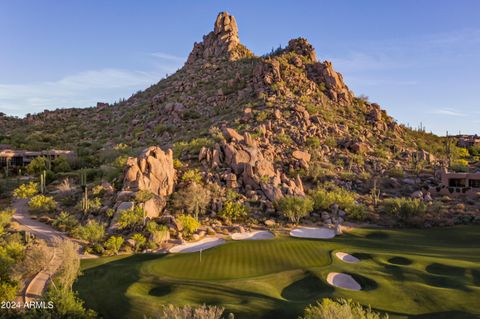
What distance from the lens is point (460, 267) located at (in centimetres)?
2283

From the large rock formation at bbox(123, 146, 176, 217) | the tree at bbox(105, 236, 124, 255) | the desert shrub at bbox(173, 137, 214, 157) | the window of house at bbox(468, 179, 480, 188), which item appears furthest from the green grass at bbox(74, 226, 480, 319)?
the desert shrub at bbox(173, 137, 214, 157)

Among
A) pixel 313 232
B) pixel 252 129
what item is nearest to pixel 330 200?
pixel 313 232

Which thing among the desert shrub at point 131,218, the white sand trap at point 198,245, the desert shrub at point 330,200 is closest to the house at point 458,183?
the desert shrub at point 330,200

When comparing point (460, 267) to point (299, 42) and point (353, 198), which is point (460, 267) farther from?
point (299, 42)

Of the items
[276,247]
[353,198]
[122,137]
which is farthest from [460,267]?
[122,137]

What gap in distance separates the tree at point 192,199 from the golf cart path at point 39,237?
11132 millimetres

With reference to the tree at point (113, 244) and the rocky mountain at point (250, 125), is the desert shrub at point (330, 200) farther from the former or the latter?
the tree at point (113, 244)

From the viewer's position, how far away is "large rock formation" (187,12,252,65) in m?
91.6

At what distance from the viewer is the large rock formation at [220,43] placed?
91.6 metres

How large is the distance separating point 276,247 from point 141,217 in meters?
12.6

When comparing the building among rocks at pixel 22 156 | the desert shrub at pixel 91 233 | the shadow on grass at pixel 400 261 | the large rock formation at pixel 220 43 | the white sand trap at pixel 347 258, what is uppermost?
the large rock formation at pixel 220 43

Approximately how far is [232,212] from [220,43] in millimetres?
67028

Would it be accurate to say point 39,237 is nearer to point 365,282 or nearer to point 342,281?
point 342,281

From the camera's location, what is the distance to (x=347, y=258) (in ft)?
83.4
